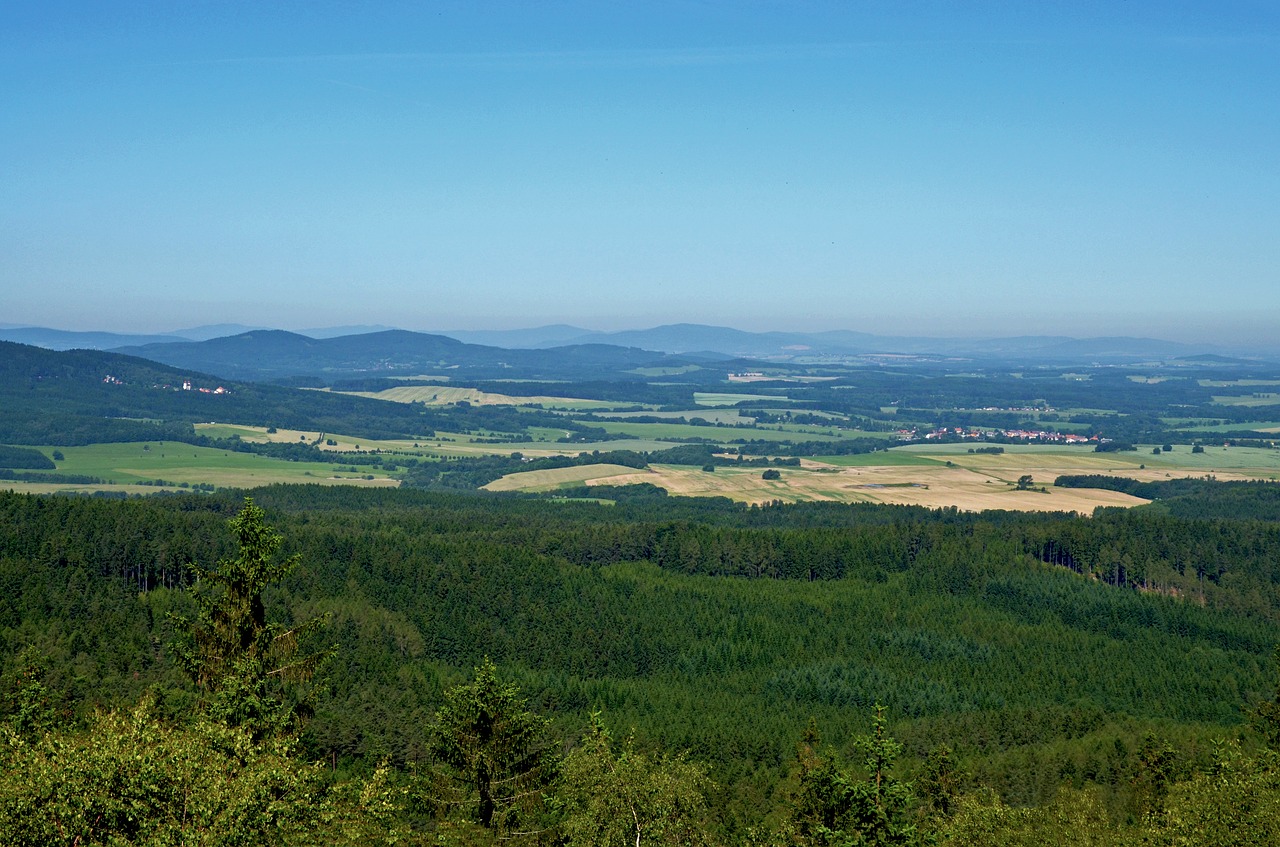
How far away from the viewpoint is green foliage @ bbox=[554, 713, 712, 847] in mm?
34844

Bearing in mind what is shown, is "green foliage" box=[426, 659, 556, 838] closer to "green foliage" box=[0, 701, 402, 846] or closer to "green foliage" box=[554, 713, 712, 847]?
"green foliage" box=[554, 713, 712, 847]

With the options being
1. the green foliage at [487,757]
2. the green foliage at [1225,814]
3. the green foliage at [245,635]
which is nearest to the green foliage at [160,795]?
the green foliage at [245,635]

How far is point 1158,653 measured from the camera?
121 metres

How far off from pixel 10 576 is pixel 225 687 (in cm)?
7928

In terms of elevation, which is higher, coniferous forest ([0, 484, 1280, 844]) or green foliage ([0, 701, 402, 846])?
green foliage ([0, 701, 402, 846])

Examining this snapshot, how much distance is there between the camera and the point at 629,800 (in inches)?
1379

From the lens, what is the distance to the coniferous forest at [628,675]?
34.2 meters

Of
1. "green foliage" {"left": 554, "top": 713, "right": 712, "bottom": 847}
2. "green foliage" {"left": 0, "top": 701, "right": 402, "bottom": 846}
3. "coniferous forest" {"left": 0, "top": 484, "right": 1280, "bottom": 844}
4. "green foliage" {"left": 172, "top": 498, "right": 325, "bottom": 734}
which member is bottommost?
"coniferous forest" {"left": 0, "top": 484, "right": 1280, "bottom": 844}

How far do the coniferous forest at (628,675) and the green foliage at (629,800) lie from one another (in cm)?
13

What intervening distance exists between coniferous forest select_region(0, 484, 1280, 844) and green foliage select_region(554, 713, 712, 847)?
0.13m

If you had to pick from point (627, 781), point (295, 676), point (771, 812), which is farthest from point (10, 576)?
point (627, 781)

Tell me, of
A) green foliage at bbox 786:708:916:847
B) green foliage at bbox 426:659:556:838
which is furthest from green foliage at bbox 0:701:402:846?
green foliage at bbox 786:708:916:847

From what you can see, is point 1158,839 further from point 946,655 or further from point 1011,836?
point 946,655

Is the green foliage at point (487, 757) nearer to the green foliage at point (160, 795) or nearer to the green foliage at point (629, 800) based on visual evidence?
the green foliage at point (629, 800)
